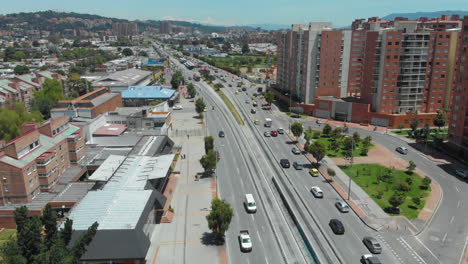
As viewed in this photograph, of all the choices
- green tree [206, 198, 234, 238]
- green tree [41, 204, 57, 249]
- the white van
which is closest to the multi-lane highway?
the white van

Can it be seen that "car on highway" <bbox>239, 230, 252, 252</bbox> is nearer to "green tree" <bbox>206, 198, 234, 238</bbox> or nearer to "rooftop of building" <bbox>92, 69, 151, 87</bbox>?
"green tree" <bbox>206, 198, 234, 238</bbox>

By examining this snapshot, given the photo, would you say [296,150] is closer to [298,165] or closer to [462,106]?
[298,165]

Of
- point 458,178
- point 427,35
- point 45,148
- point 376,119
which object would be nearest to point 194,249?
point 45,148

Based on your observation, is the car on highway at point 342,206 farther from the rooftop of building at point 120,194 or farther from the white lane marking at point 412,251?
the rooftop of building at point 120,194

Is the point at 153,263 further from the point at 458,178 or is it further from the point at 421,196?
the point at 458,178

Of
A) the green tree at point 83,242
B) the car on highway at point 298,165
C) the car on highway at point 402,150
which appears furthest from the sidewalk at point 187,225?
the car on highway at point 402,150

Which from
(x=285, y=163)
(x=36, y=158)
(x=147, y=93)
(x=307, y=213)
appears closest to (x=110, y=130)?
(x=36, y=158)
